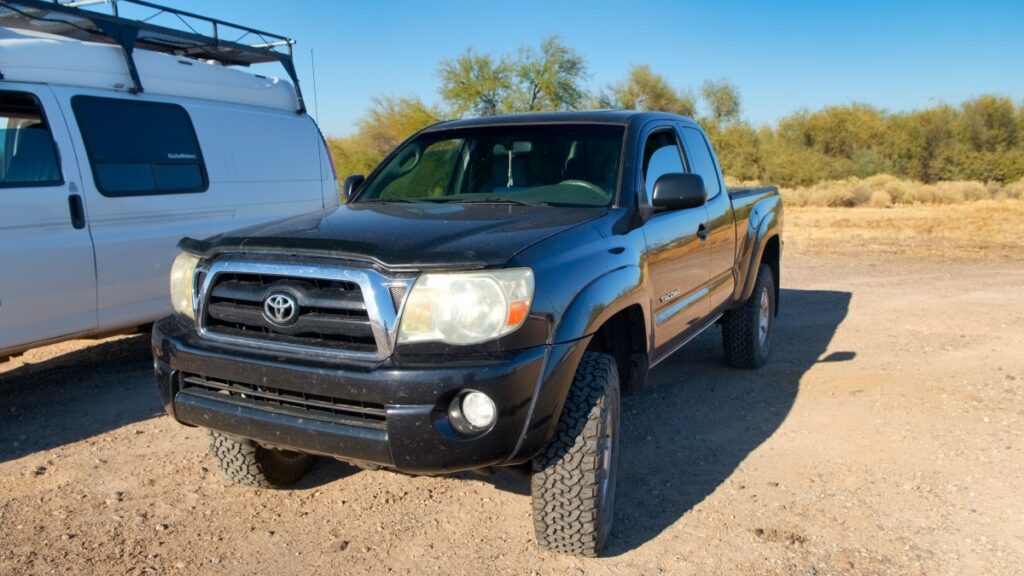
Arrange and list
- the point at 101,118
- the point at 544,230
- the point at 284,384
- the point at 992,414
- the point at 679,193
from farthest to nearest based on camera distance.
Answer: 1. the point at 101,118
2. the point at 992,414
3. the point at 679,193
4. the point at 544,230
5. the point at 284,384

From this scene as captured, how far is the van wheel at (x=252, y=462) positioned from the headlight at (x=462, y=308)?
4.27ft

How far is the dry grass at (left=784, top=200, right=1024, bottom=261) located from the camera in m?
13.4

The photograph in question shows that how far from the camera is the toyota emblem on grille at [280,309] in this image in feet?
9.45

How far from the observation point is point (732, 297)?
5.38 metres

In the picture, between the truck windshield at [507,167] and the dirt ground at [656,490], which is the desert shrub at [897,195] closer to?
the dirt ground at [656,490]

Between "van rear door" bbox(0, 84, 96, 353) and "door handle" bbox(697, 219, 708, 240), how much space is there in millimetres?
3634

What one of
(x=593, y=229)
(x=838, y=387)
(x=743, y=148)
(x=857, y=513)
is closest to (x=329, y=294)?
(x=593, y=229)

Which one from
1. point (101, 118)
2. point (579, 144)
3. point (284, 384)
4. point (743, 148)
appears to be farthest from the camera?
point (743, 148)

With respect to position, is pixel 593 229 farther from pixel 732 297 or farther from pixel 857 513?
pixel 732 297

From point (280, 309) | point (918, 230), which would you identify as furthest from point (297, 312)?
point (918, 230)

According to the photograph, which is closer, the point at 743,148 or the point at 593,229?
the point at 593,229

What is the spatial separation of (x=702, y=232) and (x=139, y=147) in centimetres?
373

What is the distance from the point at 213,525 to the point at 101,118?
3060 mm

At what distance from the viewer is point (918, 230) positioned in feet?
53.1
